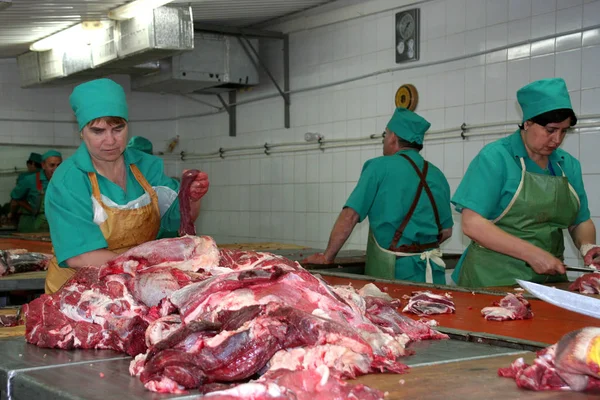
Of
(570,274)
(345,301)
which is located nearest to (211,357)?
(345,301)

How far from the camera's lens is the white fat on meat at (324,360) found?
2043 millimetres

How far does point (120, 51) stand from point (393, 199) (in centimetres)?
428

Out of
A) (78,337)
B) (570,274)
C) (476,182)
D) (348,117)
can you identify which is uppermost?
(348,117)

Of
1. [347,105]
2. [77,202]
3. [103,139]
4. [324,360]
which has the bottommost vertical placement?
[324,360]

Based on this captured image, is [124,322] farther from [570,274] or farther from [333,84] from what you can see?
[333,84]

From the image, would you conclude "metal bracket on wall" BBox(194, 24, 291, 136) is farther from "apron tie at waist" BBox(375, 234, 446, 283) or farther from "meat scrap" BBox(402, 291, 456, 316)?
"meat scrap" BBox(402, 291, 456, 316)

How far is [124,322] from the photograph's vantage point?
2.61 meters

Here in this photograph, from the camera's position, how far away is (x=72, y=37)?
9297 mm

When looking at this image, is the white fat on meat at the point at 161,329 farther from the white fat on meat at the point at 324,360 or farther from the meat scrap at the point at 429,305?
the meat scrap at the point at 429,305

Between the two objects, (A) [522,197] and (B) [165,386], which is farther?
(A) [522,197]

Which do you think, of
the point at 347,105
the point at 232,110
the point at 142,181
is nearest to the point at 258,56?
the point at 232,110

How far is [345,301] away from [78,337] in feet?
3.06

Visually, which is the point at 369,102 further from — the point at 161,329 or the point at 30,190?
the point at 161,329

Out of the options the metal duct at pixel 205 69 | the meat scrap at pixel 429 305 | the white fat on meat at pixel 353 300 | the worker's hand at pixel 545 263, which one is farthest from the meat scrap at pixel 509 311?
the metal duct at pixel 205 69
